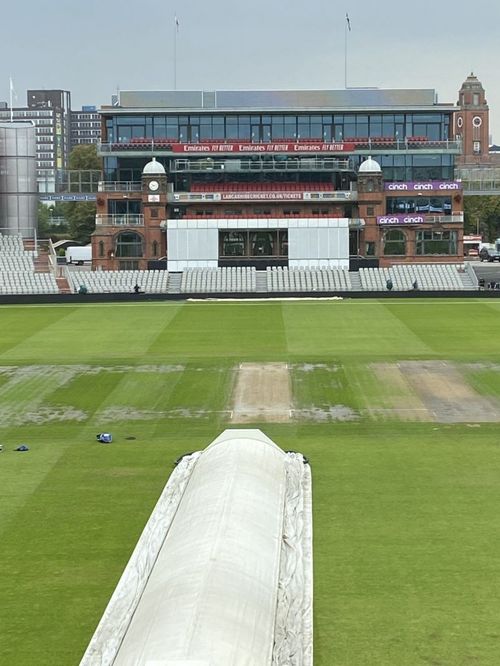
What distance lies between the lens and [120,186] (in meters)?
95.4

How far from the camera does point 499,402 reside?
35344mm

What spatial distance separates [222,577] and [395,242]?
80.4 meters

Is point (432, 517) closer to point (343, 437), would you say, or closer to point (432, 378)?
point (343, 437)

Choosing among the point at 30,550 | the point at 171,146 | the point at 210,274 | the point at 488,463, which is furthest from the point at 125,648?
the point at 171,146

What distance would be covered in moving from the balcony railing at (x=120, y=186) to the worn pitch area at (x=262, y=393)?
54179mm

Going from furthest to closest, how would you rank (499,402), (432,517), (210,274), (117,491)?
(210,274), (499,402), (117,491), (432,517)

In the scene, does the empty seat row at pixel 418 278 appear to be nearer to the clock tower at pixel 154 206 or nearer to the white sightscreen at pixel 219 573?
the clock tower at pixel 154 206

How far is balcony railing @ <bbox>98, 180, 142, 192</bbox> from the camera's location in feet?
312

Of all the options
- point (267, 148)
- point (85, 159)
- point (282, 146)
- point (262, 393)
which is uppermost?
point (85, 159)

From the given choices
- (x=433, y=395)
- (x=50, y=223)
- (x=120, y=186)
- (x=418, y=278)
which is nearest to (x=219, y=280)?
(x=418, y=278)

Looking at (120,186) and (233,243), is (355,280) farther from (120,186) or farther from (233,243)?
(120,186)

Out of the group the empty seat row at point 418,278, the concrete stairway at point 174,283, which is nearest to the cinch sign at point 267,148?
the empty seat row at point 418,278

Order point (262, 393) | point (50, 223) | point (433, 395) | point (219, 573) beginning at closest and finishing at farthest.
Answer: point (219, 573)
point (433, 395)
point (262, 393)
point (50, 223)

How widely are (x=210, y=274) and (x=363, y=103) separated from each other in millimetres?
24934
